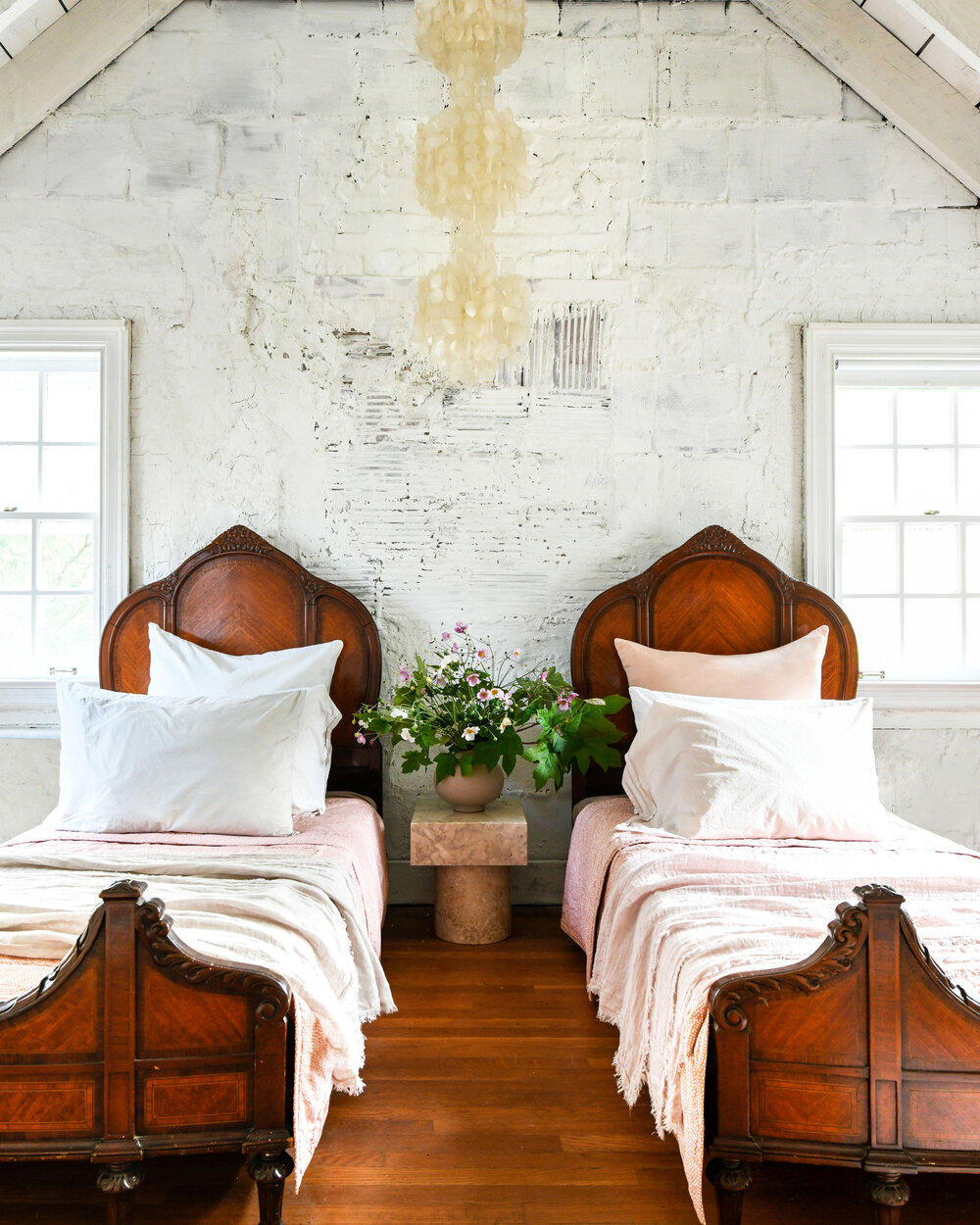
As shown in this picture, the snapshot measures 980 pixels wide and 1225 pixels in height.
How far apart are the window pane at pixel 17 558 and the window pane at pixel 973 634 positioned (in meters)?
3.81

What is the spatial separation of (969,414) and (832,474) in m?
0.71

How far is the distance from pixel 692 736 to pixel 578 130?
7.99 feet

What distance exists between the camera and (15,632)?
3682mm

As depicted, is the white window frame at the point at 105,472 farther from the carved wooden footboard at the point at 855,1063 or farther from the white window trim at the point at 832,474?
the carved wooden footboard at the point at 855,1063

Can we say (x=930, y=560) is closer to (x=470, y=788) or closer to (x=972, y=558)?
(x=972, y=558)

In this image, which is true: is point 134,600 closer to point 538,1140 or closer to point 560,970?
point 560,970

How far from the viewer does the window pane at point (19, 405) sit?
3.72 meters

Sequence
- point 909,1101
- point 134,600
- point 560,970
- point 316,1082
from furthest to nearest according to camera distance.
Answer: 1. point 134,600
2. point 560,970
3. point 316,1082
4. point 909,1101

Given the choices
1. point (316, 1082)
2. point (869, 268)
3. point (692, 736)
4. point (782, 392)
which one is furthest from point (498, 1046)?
point (869, 268)

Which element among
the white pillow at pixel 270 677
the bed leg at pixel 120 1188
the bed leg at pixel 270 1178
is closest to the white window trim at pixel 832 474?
the white pillow at pixel 270 677

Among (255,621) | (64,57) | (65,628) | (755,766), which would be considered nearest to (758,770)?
(755,766)

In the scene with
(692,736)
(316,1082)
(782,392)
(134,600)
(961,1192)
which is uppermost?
(782,392)

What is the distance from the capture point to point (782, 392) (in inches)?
144

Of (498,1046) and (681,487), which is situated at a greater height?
(681,487)
